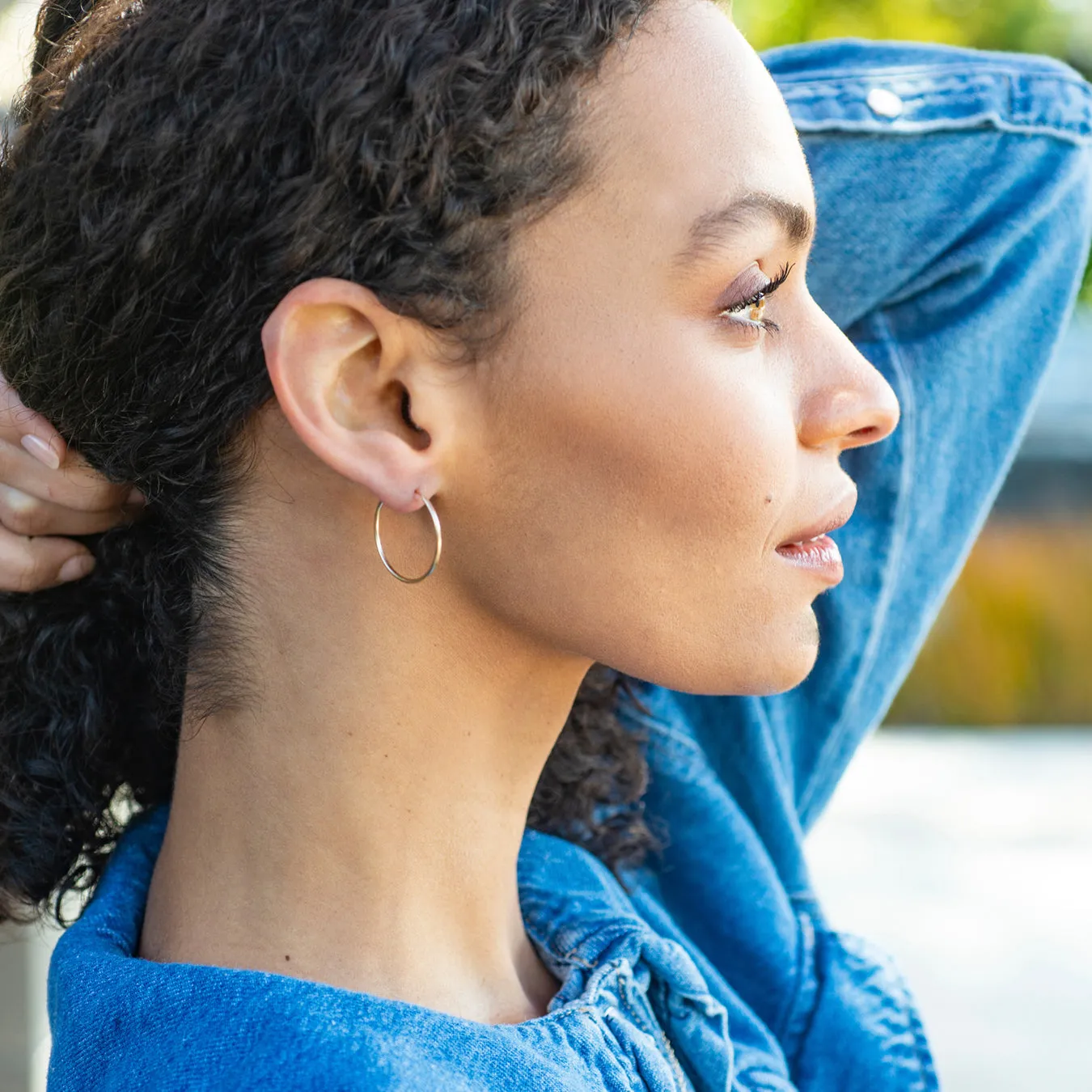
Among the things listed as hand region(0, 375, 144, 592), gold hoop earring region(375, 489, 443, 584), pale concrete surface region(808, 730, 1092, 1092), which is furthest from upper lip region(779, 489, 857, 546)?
pale concrete surface region(808, 730, 1092, 1092)

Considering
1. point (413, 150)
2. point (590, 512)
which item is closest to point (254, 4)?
point (413, 150)

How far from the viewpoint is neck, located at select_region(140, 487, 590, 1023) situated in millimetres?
1298

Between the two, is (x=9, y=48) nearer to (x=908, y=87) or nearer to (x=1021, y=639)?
(x=908, y=87)

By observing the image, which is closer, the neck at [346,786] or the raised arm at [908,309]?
the neck at [346,786]

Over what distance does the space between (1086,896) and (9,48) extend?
13.7 ft

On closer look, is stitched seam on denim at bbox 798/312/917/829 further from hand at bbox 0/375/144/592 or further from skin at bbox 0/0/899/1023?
hand at bbox 0/375/144/592

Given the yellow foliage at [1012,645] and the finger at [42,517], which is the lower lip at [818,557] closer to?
the finger at [42,517]

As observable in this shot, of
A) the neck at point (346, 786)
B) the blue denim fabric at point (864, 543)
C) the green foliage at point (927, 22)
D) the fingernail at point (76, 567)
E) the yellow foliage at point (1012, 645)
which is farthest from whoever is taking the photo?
the green foliage at point (927, 22)

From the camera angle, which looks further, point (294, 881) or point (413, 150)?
point (294, 881)

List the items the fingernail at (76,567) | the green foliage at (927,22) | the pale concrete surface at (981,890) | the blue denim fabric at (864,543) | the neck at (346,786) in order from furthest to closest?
the green foliage at (927,22) → the pale concrete surface at (981,890) → the blue denim fabric at (864,543) → the fingernail at (76,567) → the neck at (346,786)

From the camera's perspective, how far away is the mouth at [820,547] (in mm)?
1328

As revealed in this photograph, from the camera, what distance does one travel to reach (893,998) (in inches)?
63.3

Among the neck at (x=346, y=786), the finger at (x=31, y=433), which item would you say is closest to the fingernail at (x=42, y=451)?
the finger at (x=31, y=433)

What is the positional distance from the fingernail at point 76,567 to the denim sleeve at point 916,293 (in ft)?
2.10
